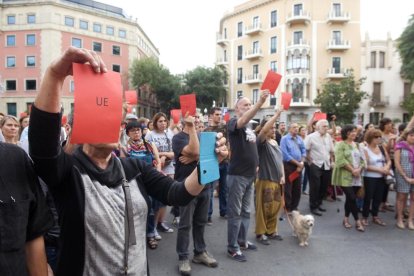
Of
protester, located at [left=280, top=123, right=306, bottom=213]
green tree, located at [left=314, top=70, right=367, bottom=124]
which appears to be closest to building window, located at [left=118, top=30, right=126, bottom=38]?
green tree, located at [left=314, top=70, right=367, bottom=124]

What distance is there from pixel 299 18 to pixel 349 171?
1421 inches

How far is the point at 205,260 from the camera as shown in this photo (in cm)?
438

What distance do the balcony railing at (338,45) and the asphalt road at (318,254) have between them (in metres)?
35.5

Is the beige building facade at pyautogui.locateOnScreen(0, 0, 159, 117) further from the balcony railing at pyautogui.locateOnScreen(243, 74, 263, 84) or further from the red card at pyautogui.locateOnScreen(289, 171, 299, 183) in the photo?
the red card at pyautogui.locateOnScreen(289, 171, 299, 183)

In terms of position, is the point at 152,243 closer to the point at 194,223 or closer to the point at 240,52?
the point at 194,223

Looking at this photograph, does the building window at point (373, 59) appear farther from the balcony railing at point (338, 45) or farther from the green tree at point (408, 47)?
the green tree at point (408, 47)

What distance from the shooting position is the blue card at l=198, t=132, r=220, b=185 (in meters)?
1.77

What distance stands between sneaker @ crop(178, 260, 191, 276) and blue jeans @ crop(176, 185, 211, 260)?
Answer: 0.05 metres

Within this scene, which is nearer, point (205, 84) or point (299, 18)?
point (299, 18)

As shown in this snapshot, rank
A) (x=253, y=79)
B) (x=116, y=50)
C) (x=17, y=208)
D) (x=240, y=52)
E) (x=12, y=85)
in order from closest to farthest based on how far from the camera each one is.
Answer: (x=17, y=208), (x=253, y=79), (x=12, y=85), (x=240, y=52), (x=116, y=50)

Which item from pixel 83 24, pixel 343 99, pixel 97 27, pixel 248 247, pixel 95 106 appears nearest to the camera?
pixel 95 106

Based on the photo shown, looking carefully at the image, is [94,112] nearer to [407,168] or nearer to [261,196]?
[261,196]

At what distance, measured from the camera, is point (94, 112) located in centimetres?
139

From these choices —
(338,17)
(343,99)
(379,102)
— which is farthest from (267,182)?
(338,17)
